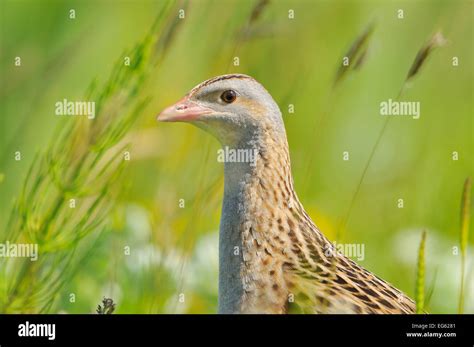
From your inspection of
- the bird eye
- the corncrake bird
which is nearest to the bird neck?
the corncrake bird

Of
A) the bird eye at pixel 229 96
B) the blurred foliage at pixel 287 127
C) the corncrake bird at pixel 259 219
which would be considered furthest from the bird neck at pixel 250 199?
the blurred foliage at pixel 287 127

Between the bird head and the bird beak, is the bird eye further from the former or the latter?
the bird beak

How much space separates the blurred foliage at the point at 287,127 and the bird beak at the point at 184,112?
82 cm

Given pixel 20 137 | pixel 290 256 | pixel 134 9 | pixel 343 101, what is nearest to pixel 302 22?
pixel 343 101

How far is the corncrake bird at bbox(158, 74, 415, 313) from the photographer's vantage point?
20.8 feet

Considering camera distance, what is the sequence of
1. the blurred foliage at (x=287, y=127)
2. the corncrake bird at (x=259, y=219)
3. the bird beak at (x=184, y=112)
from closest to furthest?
the corncrake bird at (x=259, y=219), the bird beak at (x=184, y=112), the blurred foliage at (x=287, y=127)

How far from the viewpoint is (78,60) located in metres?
9.15

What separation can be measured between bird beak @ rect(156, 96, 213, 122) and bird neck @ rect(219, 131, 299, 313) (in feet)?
0.90

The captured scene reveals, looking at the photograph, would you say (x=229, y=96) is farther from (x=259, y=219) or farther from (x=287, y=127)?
(x=287, y=127)

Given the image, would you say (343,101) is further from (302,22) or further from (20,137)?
(20,137)

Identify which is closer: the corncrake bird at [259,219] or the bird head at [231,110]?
the corncrake bird at [259,219]

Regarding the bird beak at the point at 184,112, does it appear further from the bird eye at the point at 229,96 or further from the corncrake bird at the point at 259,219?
the bird eye at the point at 229,96

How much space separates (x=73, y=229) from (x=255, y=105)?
49.2 inches

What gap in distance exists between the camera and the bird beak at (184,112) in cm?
654
